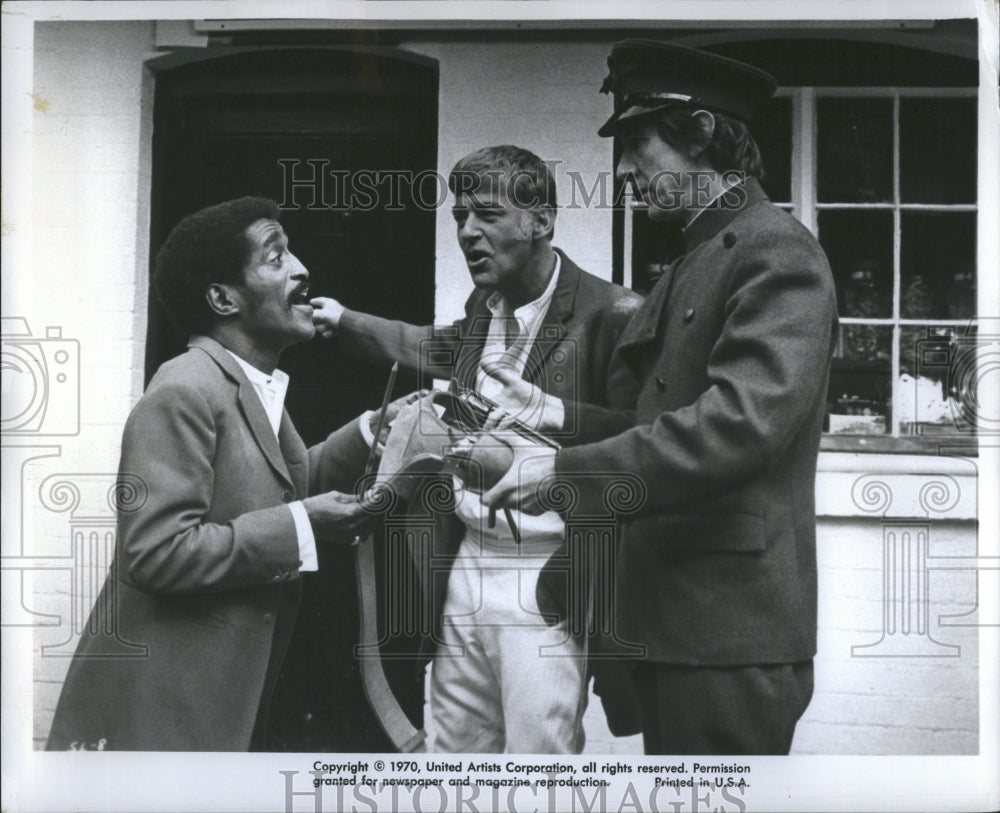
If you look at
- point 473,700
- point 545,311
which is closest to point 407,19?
point 545,311

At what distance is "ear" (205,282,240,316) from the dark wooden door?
170 millimetres

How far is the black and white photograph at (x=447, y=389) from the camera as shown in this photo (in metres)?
4.29

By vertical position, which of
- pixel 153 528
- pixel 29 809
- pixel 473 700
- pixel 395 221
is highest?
pixel 395 221

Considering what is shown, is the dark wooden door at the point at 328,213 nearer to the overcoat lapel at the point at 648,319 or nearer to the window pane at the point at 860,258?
the overcoat lapel at the point at 648,319

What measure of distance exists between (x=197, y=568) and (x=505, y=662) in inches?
42.6

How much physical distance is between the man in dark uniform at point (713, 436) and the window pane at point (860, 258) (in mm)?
244

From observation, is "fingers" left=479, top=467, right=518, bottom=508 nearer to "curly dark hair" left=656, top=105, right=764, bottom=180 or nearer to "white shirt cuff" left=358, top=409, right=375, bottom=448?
"white shirt cuff" left=358, top=409, right=375, bottom=448

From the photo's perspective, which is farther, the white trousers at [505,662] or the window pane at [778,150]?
the window pane at [778,150]

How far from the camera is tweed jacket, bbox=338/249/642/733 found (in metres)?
4.30

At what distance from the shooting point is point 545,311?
14.4ft

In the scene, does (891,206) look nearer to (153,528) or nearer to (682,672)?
(682,672)

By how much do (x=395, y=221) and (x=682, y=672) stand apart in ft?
5.95
